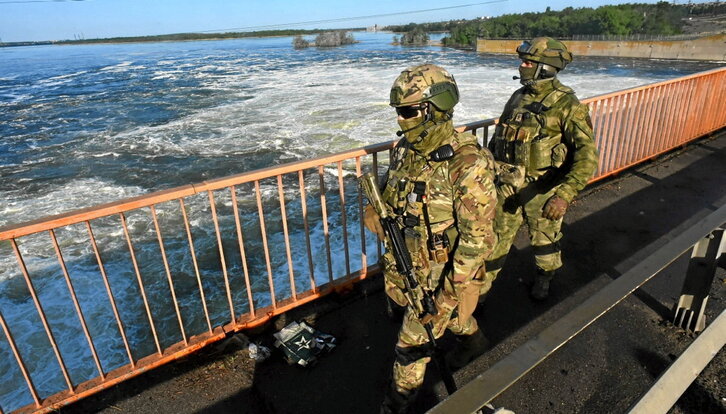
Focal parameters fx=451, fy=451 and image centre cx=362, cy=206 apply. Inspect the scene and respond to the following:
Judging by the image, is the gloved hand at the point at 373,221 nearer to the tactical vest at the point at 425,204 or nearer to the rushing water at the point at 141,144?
the tactical vest at the point at 425,204

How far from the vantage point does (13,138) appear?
51.8 feet

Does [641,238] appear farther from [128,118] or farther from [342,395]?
[128,118]

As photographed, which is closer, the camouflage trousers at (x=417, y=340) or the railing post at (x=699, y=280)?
the camouflage trousers at (x=417, y=340)

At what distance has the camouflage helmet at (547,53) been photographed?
294cm

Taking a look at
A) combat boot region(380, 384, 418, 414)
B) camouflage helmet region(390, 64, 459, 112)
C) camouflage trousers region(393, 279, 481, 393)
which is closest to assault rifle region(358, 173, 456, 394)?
camouflage trousers region(393, 279, 481, 393)

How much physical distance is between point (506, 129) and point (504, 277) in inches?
49.3

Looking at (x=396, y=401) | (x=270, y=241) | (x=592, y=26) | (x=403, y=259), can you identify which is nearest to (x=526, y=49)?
(x=403, y=259)

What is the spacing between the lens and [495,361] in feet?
9.41

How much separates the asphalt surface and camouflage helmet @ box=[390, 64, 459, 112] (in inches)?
56.6

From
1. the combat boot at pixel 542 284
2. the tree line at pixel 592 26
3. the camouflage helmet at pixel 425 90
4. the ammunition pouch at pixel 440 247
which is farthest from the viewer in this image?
the tree line at pixel 592 26

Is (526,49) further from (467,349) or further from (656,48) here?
(656,48)

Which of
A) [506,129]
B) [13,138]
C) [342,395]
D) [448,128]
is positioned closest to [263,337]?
[342,395]

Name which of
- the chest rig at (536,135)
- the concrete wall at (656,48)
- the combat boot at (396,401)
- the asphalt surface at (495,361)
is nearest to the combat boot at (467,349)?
the asphalt surface at (495,361)

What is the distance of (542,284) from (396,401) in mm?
1646
